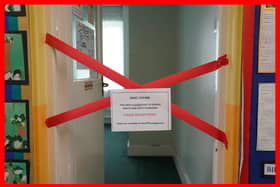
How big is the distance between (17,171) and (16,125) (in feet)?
0.69

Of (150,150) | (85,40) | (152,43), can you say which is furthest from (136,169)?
(85,40)

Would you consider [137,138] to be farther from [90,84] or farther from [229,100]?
[229,100]

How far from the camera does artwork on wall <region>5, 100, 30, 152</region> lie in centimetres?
104

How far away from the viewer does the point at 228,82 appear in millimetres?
875

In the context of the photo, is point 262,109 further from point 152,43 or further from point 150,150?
point 150,150

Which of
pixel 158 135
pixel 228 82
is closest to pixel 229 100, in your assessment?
pixel 228 82

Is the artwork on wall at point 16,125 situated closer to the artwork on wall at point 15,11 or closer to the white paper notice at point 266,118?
the artwork on wall at point 15,11

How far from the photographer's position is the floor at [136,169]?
2.61 meters

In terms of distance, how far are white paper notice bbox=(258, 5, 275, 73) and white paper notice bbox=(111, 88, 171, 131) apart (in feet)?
1.23

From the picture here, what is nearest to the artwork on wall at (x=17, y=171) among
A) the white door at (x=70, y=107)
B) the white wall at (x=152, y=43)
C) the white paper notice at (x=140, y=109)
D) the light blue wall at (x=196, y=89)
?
the white door at (x=70, y=107)

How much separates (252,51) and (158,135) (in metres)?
2.63

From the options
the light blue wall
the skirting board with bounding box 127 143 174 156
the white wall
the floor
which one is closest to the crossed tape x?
the light blue wall

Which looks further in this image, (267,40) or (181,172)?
(181,172)

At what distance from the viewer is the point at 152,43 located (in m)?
3.27
